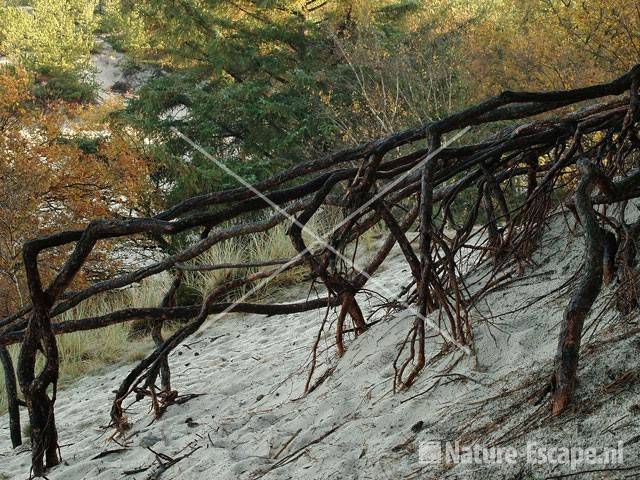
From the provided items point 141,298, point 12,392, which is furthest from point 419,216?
point 141,298

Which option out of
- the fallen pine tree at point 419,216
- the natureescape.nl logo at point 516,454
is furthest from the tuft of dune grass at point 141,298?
the natureescape.nl logo at point 516,454

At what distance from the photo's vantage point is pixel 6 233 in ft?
35.9

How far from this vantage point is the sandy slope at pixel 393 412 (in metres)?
1.75

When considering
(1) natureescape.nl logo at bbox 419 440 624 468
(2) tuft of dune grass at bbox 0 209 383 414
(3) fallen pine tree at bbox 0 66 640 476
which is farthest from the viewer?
(2) tuft of dune grass at bbox 0 209 383 414

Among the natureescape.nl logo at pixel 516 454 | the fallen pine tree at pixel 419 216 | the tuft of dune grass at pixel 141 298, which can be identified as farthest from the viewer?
the tuft of dune grass at pixel 141 298

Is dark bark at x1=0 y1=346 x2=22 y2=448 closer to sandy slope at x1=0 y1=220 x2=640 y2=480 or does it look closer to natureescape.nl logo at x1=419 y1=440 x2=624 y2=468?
sandy slope at x1=0 y1=220 x2=640 y2=480

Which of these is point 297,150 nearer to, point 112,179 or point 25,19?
point 112,179

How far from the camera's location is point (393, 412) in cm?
230

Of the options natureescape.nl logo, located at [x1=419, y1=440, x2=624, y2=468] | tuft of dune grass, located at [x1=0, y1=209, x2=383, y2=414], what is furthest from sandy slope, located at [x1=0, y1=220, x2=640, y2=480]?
tuft of dune grass, located at [x1=0, y1=209, x2=383, y2=414]

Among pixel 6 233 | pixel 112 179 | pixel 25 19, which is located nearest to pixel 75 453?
pixel 6 233

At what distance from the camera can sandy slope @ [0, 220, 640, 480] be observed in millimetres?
1752

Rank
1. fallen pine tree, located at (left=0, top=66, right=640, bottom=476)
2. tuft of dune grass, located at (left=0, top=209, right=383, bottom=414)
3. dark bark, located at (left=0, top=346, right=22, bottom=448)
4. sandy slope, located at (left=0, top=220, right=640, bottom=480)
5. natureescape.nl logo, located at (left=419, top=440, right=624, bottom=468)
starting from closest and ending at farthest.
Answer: natureescape.nl logo, located at (left=419, top=440, right=624, bottom=468) < sandy slope, located at (left=0, top=220, right=640, bottom=480) < fallen pine tree, located at (left=0, top=66, right=640, bottom=476) < dark bark, located at (left=0, top=346, right=22, bottom=448) < tuft of dune grass, located at (left=0, top=209, right=383, bottom=414)

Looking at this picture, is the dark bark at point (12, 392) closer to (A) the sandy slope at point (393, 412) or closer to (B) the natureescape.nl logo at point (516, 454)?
(A) the sandy slope at point (393, 412)

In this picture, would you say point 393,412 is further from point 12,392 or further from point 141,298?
point 141,298
